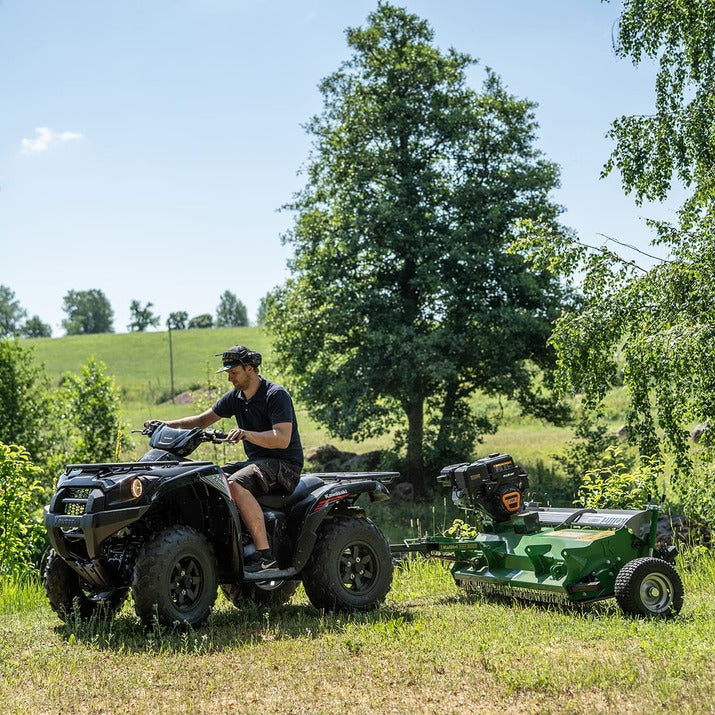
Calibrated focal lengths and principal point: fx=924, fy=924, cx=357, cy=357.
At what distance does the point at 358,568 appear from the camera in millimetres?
7773

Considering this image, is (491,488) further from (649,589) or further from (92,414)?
(92,414)

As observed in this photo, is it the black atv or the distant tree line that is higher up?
the distant tree line

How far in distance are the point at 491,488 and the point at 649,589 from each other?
5.43 feet

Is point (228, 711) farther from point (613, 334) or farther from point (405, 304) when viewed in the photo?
point (405, 304)

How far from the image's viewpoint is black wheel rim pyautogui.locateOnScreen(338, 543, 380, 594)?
7707mm

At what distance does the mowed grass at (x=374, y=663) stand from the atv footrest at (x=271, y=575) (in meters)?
0.34

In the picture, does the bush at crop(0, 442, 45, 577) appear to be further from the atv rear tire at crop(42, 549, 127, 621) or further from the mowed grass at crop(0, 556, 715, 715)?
the atv rear tire at crop(42, 549, 127, 621)

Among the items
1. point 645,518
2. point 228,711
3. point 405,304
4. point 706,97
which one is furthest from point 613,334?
point 405,304

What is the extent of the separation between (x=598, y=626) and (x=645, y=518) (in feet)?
4.16

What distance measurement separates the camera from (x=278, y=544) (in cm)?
749

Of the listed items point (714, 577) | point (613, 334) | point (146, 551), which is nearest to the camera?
point (146, 551)

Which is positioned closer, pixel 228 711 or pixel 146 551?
pixel 228 711

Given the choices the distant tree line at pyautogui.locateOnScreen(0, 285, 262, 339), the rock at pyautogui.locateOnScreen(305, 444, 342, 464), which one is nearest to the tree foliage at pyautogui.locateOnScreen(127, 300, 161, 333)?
the distant tree line at pyautogui.locateOnScreen(0, 285, 262, 339)

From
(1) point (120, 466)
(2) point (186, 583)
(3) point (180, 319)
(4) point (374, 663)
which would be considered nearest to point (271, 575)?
(2) point (186, 583)
